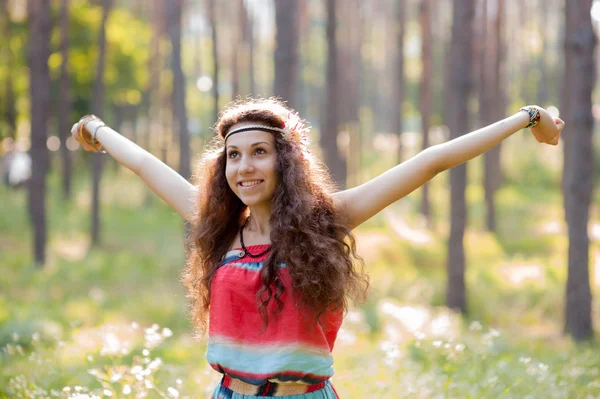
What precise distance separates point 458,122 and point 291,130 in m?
7.83

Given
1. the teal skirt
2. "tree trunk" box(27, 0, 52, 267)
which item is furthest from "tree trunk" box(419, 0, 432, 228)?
the teal skirt

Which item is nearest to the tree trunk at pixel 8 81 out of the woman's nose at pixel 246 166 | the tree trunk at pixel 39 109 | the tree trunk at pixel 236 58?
the tree trunk at pixel 39 109

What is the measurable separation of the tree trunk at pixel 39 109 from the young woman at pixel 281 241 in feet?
34.7

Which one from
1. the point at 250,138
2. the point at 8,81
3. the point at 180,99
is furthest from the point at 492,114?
the point at 250,138

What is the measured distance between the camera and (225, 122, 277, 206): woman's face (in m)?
2.73

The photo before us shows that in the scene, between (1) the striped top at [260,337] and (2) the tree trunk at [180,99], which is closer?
(1) the striped top at [260,337]

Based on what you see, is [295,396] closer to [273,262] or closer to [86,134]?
[273,262]

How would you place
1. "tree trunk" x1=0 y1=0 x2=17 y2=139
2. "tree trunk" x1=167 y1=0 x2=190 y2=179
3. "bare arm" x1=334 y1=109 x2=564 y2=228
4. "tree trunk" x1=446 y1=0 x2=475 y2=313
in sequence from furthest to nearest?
"tree trunk" x1=0 y1=0 x2=17 y2=139 < "tree trunk" x1=167 y1=0 x2=190 y2=179 < "tree trunk" x1=446 y1=0 x2=475 y2=313 < "bare arm" x1=334 y1=109 x2=564 y2=228

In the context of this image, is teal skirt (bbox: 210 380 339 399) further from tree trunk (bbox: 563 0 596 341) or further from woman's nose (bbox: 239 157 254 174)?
tree trunk (bbox: 563 0 596 341)

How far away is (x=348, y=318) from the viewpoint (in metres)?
9.23

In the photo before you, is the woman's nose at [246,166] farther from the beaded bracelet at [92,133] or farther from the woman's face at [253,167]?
the beaded bracelet at [92,133]

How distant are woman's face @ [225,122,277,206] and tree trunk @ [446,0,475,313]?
7762 mm

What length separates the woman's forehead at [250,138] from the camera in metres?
2.75

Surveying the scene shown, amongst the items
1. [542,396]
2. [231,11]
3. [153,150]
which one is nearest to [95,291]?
[542,396]
